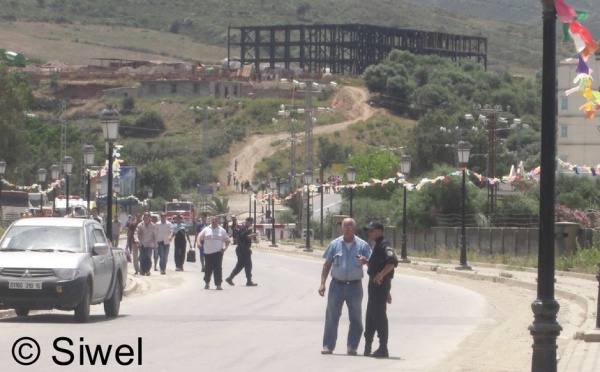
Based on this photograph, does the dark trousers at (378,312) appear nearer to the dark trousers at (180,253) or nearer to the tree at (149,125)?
the dark trousers at (180,253)

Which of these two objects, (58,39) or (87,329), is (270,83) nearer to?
(58,39)

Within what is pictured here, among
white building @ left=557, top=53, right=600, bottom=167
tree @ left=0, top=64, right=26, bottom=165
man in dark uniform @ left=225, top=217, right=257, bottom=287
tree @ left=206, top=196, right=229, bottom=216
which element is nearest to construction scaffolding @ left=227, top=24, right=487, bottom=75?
tree @ left=206, top=196, right=229, bottom=216

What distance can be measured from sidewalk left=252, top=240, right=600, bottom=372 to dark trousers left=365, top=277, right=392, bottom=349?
2194 millimetres

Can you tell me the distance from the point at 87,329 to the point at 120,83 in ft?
471

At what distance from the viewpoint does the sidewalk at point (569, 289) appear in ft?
52.6

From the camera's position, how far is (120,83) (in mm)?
160500

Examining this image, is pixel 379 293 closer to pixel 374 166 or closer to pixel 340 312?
pixel 340 312

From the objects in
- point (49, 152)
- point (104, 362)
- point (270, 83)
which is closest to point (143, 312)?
point (104, 362)

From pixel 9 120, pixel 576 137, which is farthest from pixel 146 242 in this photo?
pixel 576 137

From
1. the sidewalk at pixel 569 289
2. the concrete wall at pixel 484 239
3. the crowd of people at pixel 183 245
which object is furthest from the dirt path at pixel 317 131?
the crowd of people at pixel 183 245

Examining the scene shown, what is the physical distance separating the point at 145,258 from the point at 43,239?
49.1 ft

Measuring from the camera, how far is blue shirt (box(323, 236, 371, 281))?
16.7 metres

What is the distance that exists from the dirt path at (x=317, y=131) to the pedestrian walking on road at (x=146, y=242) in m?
87.5

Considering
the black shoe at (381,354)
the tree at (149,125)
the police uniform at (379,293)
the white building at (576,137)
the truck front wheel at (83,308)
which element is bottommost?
the black shoe at (381,354)
